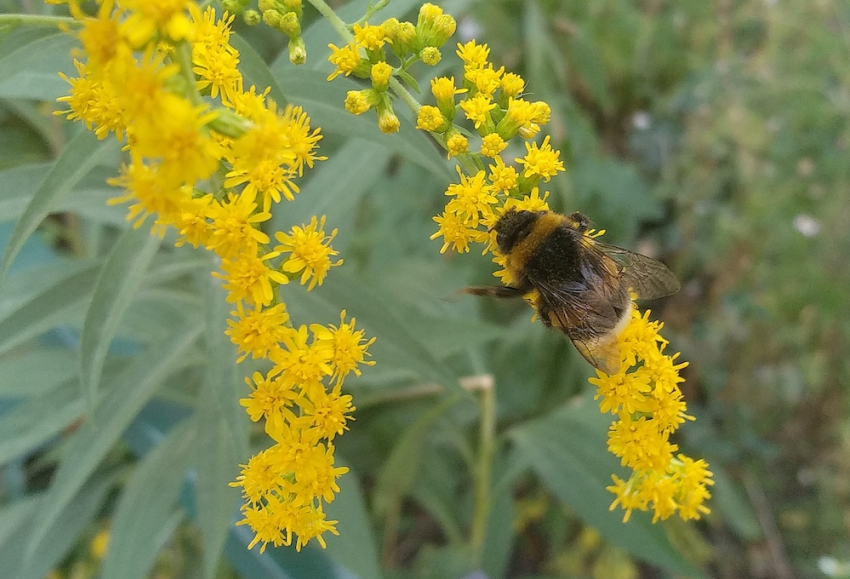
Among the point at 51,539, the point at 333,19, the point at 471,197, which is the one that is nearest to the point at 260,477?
the point at 471,197

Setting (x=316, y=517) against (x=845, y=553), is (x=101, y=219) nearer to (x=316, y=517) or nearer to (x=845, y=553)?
(x=316, y=517)

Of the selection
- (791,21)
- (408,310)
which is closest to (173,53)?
(408,310)

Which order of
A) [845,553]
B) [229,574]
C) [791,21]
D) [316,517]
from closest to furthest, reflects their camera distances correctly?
[316,517]
[229,574]
[845,553]
[791,21]

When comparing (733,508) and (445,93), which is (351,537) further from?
(733,508)

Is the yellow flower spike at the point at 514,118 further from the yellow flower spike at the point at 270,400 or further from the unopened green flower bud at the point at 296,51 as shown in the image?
the yellow flower spike at the point at 270,400

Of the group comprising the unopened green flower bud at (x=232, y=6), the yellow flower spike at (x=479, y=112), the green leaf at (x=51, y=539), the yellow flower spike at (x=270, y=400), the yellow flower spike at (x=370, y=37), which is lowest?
the green leaf at (x=51, y=539)

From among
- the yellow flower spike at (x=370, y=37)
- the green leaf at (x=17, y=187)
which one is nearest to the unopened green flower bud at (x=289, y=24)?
the yellow flower spike at (x=370, y=37)
